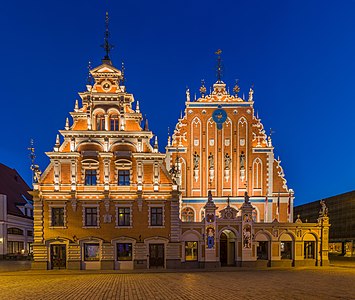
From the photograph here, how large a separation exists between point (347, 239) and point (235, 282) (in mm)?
40701

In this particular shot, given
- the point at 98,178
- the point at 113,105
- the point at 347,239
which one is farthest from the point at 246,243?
the point at 347,239

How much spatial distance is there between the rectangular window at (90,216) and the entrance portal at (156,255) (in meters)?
5.37

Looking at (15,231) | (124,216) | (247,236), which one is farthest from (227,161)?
(15,231)

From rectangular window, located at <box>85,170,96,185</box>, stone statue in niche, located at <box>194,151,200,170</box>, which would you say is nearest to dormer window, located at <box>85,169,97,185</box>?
rectangular window, located at <box>85,170,96,185</box>

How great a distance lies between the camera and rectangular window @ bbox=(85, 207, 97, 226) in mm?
33594

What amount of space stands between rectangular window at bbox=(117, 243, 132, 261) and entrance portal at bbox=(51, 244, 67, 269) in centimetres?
458

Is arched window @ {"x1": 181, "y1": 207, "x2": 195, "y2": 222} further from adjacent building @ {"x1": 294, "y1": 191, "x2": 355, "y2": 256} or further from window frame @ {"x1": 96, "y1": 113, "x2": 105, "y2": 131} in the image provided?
adjacent building @ {"x1": 294, "y1": 191, "x2": 355, "y2": 256}

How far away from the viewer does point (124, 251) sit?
3362cm

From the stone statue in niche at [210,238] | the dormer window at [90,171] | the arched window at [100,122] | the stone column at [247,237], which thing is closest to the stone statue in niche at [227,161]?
the stone column at [247,237]

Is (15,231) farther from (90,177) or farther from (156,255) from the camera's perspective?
(156,255)

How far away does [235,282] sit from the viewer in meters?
24.2

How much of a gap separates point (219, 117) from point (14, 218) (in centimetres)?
2911

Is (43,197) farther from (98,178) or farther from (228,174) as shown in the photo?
(228,174)

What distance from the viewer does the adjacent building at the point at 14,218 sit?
156 feet
